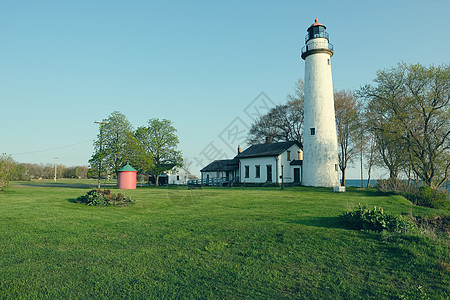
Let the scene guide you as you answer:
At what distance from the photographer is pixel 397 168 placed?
31688mm

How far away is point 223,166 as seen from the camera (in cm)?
4728

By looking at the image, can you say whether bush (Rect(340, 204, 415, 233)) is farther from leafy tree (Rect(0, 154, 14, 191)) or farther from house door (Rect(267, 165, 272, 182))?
house door (Rect(267, 165, 272, 182))

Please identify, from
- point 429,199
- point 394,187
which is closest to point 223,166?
point 394,187

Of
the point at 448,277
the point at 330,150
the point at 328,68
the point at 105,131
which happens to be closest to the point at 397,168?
the point at 330,150

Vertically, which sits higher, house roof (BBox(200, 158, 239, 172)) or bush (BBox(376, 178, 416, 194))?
A: house roof (BBox(200, 158, 239, 172))

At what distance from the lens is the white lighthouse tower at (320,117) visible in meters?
32.2

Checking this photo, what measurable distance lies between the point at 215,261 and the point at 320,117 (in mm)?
28960

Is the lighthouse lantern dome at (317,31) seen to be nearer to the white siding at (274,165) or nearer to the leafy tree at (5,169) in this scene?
the white siding at (274,165)

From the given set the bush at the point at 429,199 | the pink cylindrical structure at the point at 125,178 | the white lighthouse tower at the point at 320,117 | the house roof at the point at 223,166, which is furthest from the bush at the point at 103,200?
the house roof at the point at 223,166

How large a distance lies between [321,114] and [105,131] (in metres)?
27.0

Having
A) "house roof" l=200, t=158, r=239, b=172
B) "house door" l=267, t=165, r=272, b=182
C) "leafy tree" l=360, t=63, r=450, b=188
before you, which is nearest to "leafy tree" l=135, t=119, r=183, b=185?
"house roof" l=200, t=158, r=239, b=172

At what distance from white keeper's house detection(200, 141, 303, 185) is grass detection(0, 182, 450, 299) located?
89.6 ft

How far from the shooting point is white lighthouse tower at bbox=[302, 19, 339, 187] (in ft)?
105

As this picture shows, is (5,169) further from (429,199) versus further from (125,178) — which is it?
(429,199)
